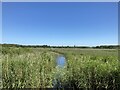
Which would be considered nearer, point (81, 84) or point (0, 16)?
point (0, 16)

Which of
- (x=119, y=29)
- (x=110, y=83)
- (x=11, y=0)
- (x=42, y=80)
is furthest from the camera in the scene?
(x=42, y=80)

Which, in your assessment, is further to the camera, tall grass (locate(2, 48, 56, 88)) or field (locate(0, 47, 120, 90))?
tall grass (locate(2, 48, 56, 88))

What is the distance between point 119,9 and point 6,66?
9.19ft

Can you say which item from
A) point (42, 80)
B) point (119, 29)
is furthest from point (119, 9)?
point (42, 80)

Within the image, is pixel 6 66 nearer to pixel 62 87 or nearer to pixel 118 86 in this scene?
pixel 62 87

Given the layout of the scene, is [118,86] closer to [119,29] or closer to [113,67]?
[113,67]

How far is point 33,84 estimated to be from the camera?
538 centimetres

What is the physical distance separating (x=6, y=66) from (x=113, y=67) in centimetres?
241

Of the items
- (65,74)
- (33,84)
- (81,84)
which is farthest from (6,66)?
(81,84)

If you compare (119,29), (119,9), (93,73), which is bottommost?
(93,73)

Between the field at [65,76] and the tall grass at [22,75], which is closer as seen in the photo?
the field at [65,76]

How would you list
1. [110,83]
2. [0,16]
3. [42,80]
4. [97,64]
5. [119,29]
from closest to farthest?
[0,16] → [119,29] → [110,83] → [97,64] → [42,80]

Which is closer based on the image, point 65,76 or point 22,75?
point 22,75

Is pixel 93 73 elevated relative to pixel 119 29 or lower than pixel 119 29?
lower
